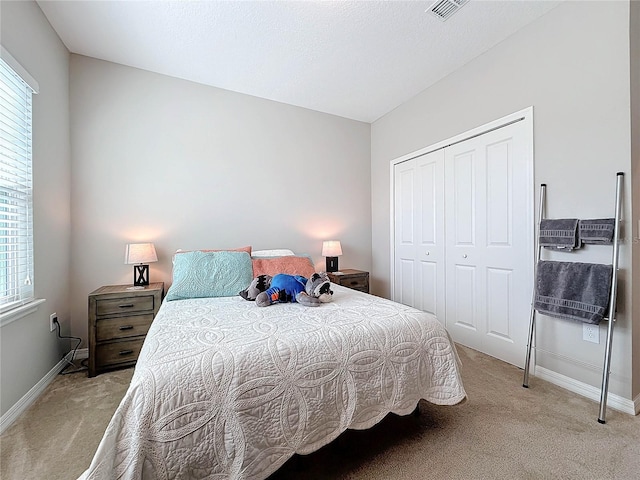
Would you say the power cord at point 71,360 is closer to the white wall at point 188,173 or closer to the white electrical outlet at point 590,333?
the white wall at point 188,173

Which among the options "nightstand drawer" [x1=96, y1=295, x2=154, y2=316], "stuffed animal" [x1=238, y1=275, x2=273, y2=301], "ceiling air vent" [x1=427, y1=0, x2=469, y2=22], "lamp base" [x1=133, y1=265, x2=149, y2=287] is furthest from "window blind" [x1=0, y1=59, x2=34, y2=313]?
"ceiling air vent" [x1=427, y1=0, x2=469, y2=22]

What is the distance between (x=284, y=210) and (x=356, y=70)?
5.45ft

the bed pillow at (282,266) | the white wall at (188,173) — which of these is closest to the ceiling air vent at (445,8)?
the white wall at (188,173)

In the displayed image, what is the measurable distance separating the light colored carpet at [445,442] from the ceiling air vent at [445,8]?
8.92 feet

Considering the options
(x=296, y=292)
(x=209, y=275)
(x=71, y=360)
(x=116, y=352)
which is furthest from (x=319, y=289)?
(x=71, y=360)

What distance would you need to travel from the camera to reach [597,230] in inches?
71.3

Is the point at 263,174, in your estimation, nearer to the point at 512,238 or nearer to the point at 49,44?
the point at 49,44

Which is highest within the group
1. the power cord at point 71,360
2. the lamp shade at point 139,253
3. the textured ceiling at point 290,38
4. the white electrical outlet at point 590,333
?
the textured ceiling at point 290,38

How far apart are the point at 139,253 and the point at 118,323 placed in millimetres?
596

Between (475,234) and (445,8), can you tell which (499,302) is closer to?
(475,234)

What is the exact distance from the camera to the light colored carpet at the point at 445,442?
4.29 feet

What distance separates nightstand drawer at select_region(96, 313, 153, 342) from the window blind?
0.51 meters

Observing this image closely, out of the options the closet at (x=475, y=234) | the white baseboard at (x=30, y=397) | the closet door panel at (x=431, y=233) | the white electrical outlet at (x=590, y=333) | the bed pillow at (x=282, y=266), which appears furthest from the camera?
the closet door panel at (x=431, y=233)

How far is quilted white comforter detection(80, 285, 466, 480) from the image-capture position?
0.95 metres
